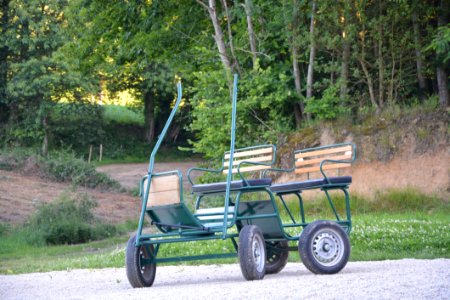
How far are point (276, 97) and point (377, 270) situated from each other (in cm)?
1381

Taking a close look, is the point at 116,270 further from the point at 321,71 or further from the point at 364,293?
the point at 321,71

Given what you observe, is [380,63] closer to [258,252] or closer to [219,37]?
[219,37]

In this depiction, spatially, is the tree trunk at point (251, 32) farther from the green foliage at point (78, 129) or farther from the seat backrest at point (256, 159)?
the green foliage at point (78, 129)

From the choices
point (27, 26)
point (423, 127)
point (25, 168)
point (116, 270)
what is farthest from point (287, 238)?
point (27, 26)

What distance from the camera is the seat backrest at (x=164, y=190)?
9.91m

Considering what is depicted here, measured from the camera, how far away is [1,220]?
26.8m

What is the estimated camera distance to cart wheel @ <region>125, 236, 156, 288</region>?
1041cm

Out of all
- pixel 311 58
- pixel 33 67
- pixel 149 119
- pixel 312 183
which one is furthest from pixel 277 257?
pixel 149 119

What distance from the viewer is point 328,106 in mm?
23875

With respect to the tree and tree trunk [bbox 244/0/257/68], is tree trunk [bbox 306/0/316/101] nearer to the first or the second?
tree trunk [bbox 244/0/257/68]

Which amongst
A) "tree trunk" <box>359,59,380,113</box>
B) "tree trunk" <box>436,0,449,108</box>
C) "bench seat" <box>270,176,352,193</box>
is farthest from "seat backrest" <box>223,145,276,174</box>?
"tree trunk" <box>436,0,449,108</box>

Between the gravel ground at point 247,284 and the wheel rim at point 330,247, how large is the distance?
0.79 ft

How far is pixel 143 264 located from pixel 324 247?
223 centimetres

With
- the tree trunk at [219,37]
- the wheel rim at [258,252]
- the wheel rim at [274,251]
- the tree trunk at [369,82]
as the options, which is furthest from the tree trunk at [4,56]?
the wheel rim at [258,252]
